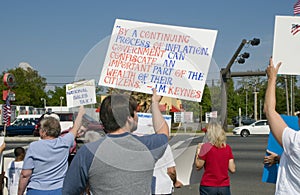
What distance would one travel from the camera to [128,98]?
270 cm

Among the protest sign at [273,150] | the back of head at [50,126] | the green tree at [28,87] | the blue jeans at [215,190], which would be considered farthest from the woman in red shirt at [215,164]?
the green tree at [28,87]

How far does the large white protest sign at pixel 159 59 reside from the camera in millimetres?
3496

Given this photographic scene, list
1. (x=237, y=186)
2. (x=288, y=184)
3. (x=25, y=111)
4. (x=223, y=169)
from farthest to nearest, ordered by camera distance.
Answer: (x=25, y=111)
(x=237, y=186)
(x=223, y=169)
(x=288, y=184)

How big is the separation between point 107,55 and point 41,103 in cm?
5555

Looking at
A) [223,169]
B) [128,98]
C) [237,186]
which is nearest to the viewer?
[128,98]

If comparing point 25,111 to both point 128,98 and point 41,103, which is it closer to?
point 41,103

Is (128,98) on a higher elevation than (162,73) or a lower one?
lower

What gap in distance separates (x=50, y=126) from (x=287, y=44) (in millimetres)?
Result: 2451

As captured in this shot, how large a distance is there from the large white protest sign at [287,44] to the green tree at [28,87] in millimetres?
48041

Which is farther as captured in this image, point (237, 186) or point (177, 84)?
point (237, 186)

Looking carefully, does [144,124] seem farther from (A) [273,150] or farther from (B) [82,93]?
(A) [273,150]

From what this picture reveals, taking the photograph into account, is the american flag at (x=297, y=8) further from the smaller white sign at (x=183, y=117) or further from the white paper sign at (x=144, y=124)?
the white paper sign at (x=144, y=124)

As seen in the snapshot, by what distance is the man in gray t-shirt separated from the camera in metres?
2.50

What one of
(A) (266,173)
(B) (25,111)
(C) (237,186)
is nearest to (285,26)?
(A) (266,173)
